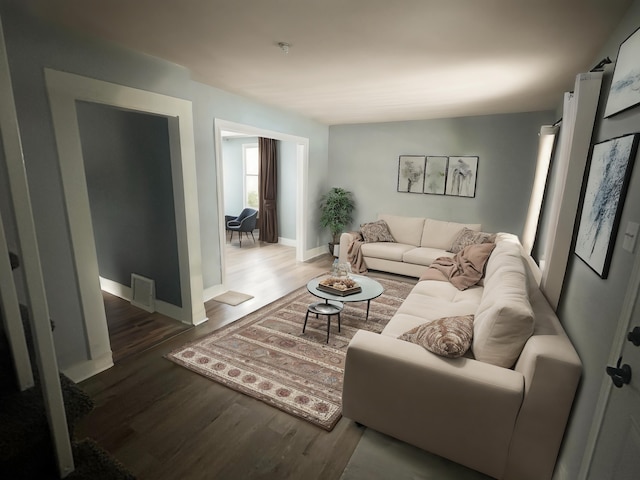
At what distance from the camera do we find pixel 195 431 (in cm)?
193

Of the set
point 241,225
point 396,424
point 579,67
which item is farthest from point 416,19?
point 241,225

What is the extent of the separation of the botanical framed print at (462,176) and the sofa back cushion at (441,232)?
1.67 ft

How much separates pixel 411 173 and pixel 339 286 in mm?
3029

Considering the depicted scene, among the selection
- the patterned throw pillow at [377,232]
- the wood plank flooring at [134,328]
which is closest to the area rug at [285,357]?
the wood plank flooring at [134,328]

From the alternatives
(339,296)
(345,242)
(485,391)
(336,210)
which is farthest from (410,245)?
(485,391)

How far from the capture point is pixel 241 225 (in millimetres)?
6543

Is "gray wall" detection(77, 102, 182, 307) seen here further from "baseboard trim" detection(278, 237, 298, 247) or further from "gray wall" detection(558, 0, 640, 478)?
"baseboard trim" detection(278, 237, 298, 247)

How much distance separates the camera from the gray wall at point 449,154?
451 cm

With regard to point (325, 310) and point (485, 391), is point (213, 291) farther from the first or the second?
point (485, 391)

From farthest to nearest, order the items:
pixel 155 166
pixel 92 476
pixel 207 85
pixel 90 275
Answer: pixel 207 85
pixel 155 166
pixel 90 275
pixel 92 476

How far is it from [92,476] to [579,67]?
3.76 metres

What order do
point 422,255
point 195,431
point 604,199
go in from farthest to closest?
point 422,255
point 195,431
point 604,199

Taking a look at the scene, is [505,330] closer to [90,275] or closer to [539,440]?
[539,440]

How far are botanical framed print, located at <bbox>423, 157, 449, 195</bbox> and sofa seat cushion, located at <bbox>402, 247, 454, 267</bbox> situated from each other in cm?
108
